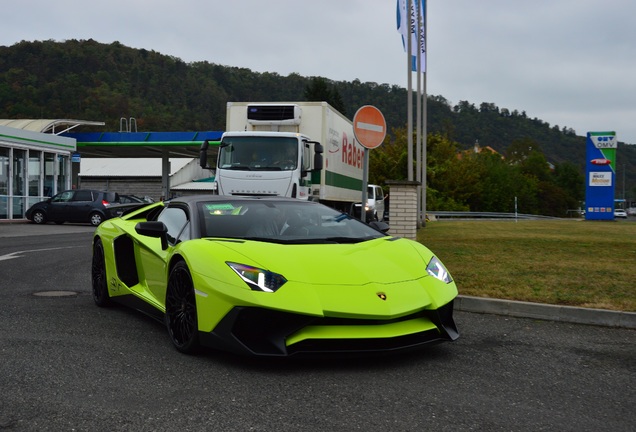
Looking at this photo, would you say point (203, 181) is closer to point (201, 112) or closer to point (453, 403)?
point (201, 112)

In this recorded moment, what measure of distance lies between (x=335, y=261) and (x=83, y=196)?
84.1ft

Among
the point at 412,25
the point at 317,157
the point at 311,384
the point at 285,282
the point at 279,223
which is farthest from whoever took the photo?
the point at 412,25

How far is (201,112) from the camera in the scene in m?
77.4

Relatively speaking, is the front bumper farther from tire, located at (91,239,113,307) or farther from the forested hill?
the forested hill

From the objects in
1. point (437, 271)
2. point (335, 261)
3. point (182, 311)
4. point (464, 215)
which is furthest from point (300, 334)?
point (464, 215)

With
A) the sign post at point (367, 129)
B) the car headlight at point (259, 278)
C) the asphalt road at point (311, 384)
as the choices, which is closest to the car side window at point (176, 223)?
the asphalt road at point (311, 384)

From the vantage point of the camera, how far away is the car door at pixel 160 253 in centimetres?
582

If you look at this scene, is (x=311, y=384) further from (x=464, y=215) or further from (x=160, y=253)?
(x=464, y=215)

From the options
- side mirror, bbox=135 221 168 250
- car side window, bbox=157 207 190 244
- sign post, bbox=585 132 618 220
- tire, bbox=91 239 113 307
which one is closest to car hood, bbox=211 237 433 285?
Answer: car side window, bbox=157 207 190 244

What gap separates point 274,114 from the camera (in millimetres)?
18000

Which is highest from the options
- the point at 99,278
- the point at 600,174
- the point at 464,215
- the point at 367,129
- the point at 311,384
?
the point at 600,174

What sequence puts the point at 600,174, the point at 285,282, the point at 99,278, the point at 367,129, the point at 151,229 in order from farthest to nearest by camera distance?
the point at 600,174 → the point at 367,129 → the point at 99,278 → the point at 151,229 → the point at 285,282

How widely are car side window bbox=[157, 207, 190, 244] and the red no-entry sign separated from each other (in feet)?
16.4

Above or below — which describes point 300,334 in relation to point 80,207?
below
